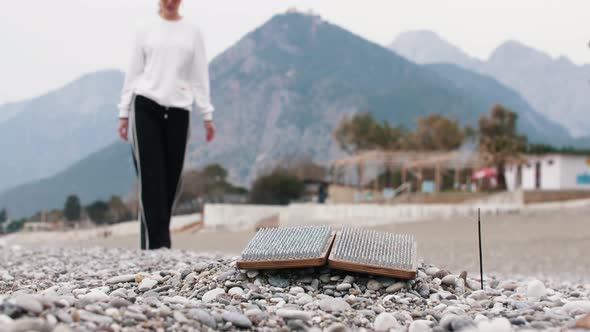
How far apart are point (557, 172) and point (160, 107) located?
28.7 m

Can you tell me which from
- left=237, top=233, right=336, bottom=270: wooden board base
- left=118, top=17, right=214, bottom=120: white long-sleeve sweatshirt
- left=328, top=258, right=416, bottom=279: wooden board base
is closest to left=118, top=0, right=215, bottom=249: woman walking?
left=118, top=17, right=214, bottom=120: white long-sleeve sweatshirt

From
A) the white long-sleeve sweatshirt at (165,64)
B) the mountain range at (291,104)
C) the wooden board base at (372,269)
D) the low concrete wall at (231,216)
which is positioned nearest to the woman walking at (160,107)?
the white long-sleeve sweatshirt at (165,64)

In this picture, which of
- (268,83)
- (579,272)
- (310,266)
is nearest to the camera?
(310,266)

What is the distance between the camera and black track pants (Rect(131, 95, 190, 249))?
197 inches

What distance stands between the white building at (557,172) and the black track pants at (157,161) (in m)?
26.4

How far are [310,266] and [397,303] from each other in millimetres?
423

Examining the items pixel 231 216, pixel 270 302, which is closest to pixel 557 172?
pixel 231 216

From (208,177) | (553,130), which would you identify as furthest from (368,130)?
(553,130)

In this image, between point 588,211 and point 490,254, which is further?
point 588,211

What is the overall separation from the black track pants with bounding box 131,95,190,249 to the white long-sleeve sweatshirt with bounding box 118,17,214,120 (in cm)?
9

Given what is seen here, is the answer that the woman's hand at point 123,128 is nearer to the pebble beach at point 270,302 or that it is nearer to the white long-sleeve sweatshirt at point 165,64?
the white long-sleeve sweatshirt at point 165,64

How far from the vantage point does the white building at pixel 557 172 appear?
30047 mm

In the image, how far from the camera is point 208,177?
61.2 m

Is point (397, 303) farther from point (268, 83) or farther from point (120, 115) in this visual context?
point (268, 83)
